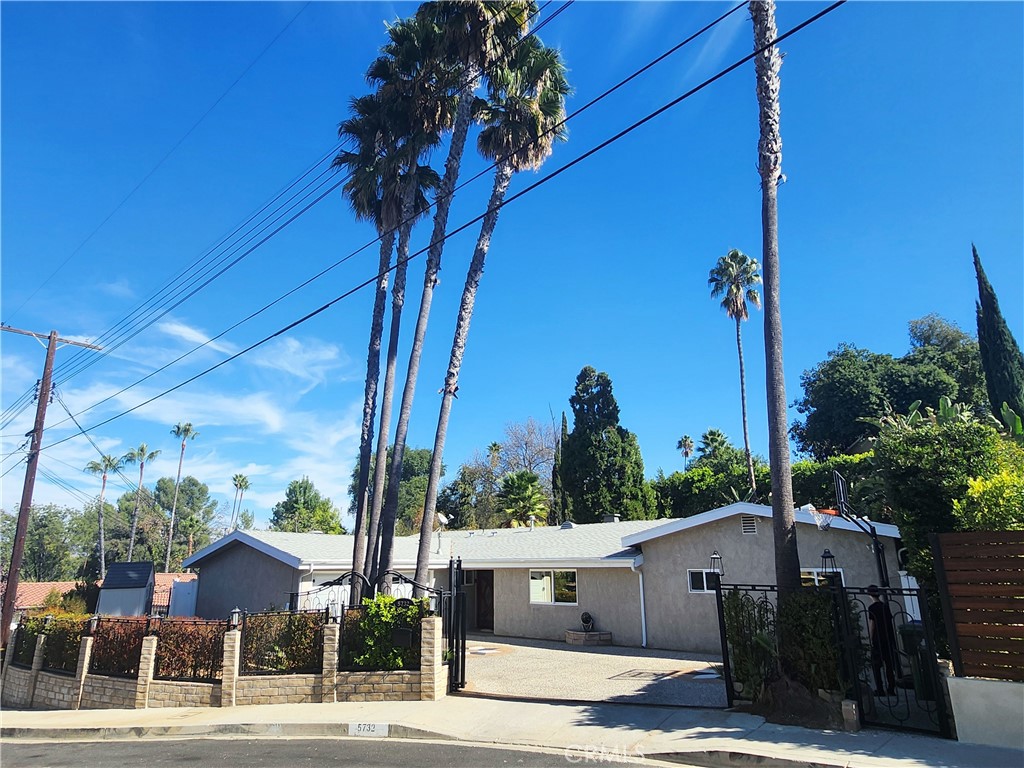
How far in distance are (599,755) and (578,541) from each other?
13289 millimetres

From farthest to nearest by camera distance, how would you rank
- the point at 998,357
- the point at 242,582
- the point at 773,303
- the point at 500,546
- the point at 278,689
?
the point at 998,357 < the point at 500,546 < the point at 242,582 < the point at 278,689 < the point at 773,303

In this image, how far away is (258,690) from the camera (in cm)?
1130

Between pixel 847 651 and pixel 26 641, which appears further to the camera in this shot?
pixel 26 641

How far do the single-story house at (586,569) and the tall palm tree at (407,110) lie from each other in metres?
5.20

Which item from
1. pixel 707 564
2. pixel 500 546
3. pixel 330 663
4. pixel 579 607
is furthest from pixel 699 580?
pixel 330 663

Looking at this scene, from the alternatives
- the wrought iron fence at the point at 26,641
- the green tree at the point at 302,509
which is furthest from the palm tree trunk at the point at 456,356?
the green tree at the point at 302,509

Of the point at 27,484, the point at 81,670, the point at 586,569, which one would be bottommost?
the point at 81,670

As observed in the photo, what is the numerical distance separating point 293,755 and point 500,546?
47.5 ft

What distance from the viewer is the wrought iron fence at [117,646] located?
1254cm

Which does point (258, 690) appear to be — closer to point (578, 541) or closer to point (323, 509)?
point (578, 541)

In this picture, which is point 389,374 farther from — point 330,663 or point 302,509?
point 302,509

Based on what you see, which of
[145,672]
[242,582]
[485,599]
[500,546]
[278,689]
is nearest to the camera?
[278,689]

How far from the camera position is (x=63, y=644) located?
46.0 feet

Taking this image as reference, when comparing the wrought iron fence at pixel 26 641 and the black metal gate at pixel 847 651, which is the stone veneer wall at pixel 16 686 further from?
the black metal gate at pixel 847 651
